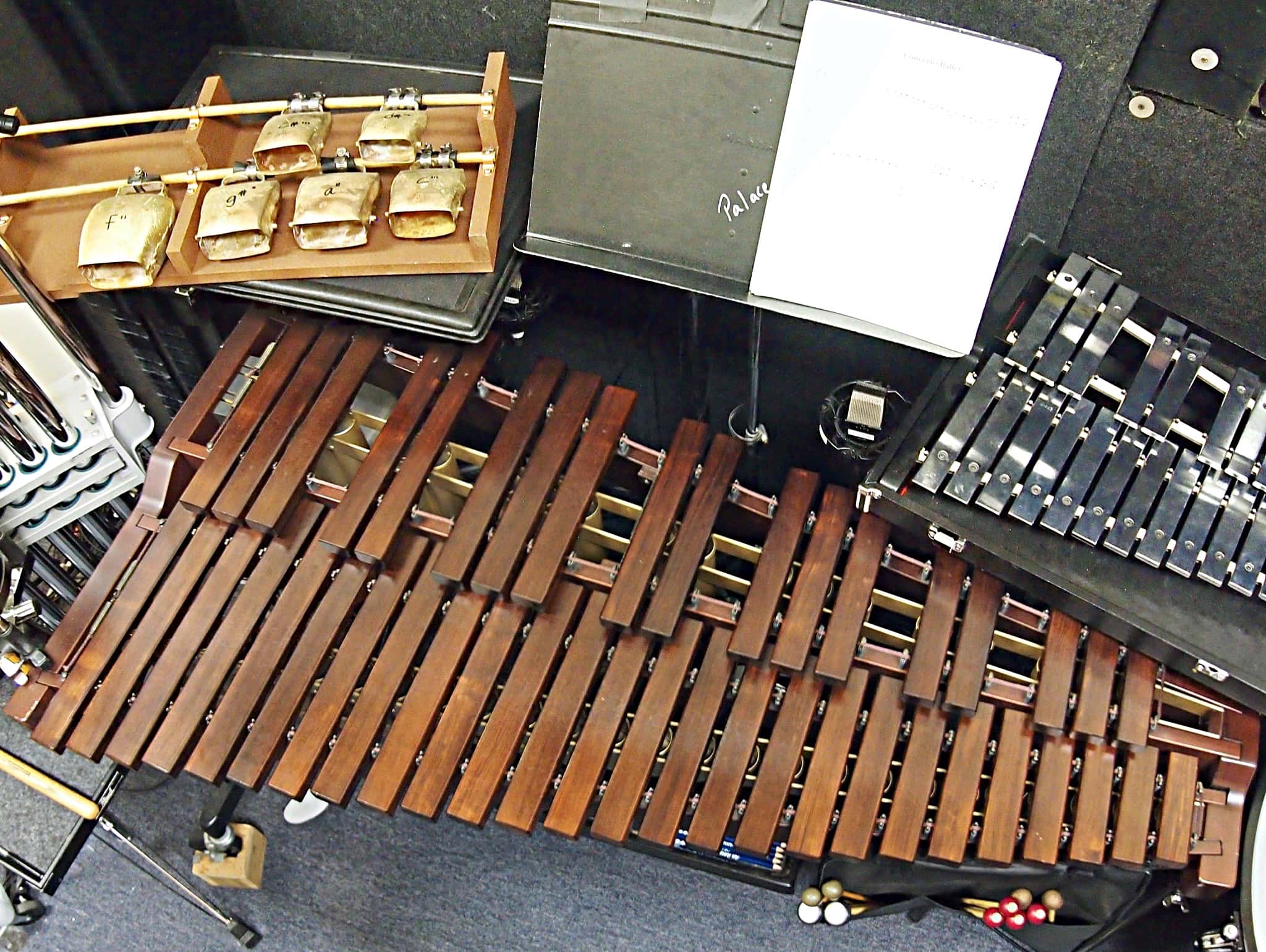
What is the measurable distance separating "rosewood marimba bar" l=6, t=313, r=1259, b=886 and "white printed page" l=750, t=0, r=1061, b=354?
319 millimetres

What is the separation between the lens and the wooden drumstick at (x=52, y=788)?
1.81 m

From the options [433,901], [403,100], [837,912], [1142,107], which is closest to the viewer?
[1142,107]

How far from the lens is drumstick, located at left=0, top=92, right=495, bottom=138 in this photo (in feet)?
5.80

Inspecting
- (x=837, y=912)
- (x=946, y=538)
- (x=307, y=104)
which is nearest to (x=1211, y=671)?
(x=946, y=538)

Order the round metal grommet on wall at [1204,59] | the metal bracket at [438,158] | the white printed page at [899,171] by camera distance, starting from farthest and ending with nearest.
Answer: the metal bracket at [438,158] < the round metal grommet on wall at [1204,59] < the white printed page at [899,171]

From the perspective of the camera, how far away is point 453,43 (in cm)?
201

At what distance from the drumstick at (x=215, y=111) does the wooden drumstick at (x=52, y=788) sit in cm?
101

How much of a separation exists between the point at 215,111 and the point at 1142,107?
144cm

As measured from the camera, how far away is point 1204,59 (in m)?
1.61

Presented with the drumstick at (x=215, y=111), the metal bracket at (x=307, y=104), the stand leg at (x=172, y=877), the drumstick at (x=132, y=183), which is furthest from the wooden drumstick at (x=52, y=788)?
the metal bracket at (x=307, y=104)

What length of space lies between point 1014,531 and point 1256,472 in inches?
14.4

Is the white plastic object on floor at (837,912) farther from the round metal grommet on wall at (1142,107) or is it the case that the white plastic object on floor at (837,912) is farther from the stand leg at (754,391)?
the round metal grommet on wall at (1142,107)

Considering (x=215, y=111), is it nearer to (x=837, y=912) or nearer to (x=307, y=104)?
(x=307, y=104)

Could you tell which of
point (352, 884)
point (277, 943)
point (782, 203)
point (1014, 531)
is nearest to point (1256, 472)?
point (1014, 531)
